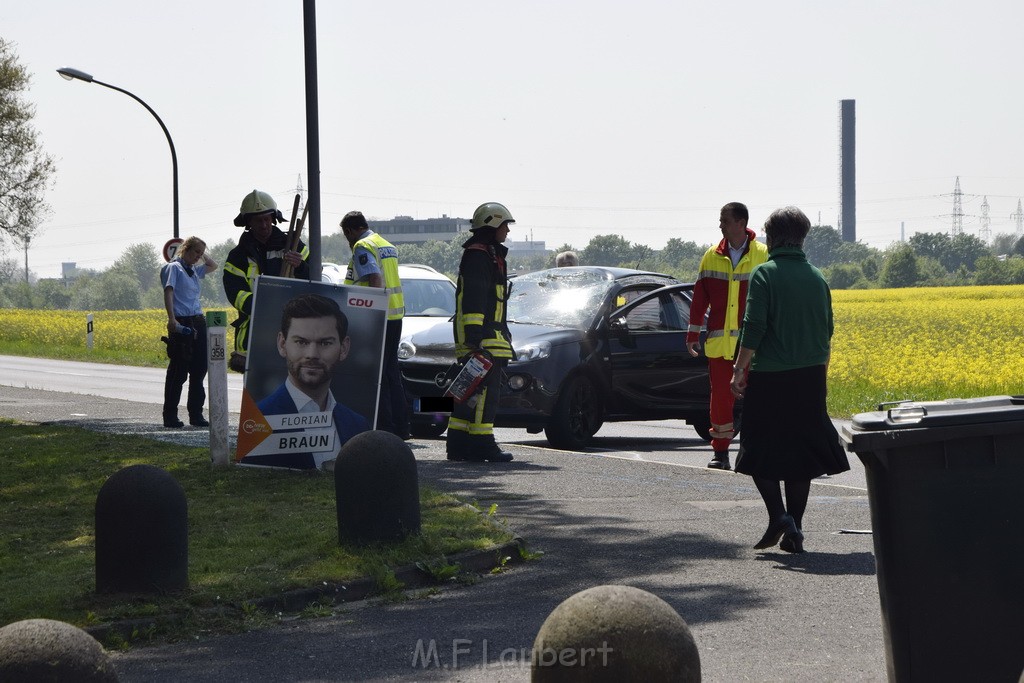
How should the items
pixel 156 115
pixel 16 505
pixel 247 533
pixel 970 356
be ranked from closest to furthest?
pixel 247 533 < pixel 16 505 < pixel 970 356 < pixel 156 115

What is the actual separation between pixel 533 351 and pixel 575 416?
0.76 m

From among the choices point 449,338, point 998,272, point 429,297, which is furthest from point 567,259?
point 998,272

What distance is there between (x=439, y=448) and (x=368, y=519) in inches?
213

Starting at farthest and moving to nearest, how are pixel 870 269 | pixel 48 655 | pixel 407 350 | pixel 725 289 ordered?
pixel 870 269
pixel 407 350
pixel 725 289
pixel 48 655

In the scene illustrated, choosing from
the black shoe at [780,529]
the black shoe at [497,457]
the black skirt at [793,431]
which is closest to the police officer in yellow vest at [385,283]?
the black shoe at [497,457]

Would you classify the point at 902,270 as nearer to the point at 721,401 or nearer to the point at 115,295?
the point at 115,295

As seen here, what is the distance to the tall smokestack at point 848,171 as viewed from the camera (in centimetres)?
14875

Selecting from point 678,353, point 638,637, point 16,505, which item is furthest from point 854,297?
point 638,637

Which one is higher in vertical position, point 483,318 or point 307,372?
point 483,318

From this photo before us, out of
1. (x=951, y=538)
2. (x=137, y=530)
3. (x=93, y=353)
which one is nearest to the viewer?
(x=951, y=538)

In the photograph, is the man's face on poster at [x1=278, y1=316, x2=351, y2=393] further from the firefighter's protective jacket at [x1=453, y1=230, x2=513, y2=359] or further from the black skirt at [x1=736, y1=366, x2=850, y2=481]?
the black skirt at [x1=736, y1=366, x2=850, y2=481]

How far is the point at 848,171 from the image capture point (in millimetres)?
149750

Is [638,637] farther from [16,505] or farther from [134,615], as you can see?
[16,505]

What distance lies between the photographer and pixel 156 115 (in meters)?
32.4
